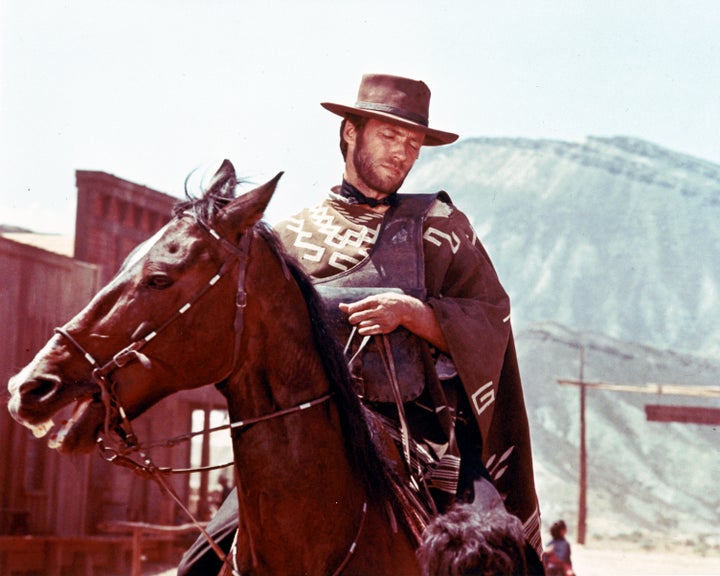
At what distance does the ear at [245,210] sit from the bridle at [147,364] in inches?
1.7

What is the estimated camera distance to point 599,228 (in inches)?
5881

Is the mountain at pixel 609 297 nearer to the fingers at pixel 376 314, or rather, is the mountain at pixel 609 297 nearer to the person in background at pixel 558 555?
the person in background at pixel 558 555

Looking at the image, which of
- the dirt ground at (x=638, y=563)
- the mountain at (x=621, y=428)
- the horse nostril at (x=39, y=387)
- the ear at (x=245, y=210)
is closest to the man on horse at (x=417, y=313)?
the ear at (x=245, y=210)

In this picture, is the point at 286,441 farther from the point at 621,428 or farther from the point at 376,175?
the point at 621,428

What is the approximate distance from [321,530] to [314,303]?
0.81 metres

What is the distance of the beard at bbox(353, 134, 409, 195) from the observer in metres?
5.10

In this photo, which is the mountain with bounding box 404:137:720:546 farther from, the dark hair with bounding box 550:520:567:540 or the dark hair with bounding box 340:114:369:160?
the dark hair with bounding box 340:114:369:160

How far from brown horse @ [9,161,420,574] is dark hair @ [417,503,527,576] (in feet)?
0.80

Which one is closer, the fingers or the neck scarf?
the fingers

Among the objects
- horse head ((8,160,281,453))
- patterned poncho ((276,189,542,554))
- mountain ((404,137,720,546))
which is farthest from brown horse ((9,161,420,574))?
mountain ((404,137,720,546))

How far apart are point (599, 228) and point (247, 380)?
148934mm

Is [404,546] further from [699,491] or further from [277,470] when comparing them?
[699,491]

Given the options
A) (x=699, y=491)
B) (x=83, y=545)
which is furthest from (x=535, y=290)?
(x=83, y=545)

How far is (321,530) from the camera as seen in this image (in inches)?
159
